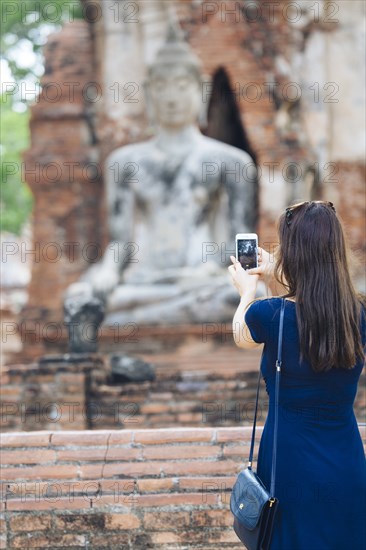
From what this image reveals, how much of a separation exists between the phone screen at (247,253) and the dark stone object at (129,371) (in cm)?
345

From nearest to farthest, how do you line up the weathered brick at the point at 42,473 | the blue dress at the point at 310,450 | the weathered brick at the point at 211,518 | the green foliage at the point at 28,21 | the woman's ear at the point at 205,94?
the blue dress at the point at 310,450 < the weathered brick at the point at 211,518 < the weathered brick at the point at 42,473 < the woman's ear at the point at 205,94 < the green foliage at the point at 28,21

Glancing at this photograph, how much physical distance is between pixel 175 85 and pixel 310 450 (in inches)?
279

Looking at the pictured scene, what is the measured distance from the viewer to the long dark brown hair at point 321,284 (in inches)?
108

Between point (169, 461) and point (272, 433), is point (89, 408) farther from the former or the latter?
point (272, 433)

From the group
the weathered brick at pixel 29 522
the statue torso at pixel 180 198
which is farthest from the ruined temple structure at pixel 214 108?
the weathered brick at pixel 29 522

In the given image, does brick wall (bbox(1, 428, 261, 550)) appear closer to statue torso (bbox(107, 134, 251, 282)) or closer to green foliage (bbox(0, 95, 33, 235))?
statue torso (bbox(107, 134, 251, 282))

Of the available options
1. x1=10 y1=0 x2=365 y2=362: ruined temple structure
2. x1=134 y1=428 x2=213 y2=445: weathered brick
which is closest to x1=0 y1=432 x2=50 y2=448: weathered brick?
x1=134 y1=428 x2=213 y2=445: weathered brick

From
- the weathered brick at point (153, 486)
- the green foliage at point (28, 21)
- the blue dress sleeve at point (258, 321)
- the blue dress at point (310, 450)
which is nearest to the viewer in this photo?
the blue dress at point (310, 450)

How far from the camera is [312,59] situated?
1123cm

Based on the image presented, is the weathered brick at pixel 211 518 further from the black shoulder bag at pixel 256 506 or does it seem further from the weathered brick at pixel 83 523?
the black shoulder bag at pixel 256 506

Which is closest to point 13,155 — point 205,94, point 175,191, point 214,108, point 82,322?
point 214,108

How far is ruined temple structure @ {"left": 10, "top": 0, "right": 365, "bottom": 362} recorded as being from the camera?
10.9 m

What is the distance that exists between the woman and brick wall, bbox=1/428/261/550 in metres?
1.02

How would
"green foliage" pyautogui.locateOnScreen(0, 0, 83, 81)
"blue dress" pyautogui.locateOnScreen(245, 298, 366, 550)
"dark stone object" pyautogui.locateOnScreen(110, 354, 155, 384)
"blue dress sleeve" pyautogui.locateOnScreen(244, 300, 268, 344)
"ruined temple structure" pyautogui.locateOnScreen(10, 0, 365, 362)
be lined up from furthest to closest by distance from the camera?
"green foliage" pyautogui.locateOnScreen(0, 0, 83, 81), "ruined temple structure" pyautogui.locateOnScreen(10, 0, 365, 362), "dark stone object" pyautogui.locateOnScreen(110, 354, 155, 384), "blue dress sleeve" pyautogui.locateOnScreen(244, 300, 268, 344), "blue dress" pyautogui.locateOnScreen(245, 298, 366, 550)
